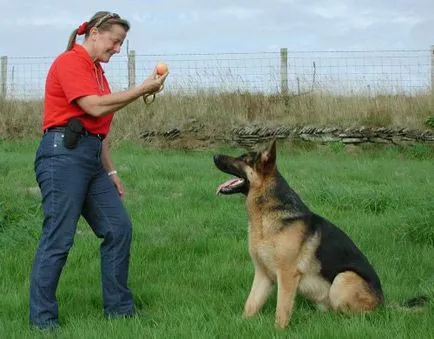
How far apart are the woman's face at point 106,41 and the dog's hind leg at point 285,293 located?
2019 mm

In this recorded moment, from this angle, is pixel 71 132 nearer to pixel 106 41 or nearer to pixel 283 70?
pixel 106 41

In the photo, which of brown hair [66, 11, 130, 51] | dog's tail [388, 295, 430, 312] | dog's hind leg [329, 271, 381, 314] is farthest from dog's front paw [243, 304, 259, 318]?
brown hair [66, 11, 130, 51]

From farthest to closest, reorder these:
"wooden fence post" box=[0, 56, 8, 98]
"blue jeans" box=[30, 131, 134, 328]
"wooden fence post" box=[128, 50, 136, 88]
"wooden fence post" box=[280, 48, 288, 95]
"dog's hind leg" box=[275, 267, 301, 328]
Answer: "wooden fence post" box=[0, 56, 8, 98] → "wooden fence post" box=[128, 50, 136, 88] → "wooden fence post" box=[280, 48, 288, 95] → "dog's hind leg" box=[275, 267, 301, 328] → "blue jeans" box=[30, 131, 134, 328]

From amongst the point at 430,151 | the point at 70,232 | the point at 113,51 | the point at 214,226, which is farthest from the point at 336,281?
the point at 430,151

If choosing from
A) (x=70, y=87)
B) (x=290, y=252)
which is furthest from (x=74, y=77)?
(x=290, y=252)

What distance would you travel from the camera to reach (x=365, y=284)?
4.70 metres

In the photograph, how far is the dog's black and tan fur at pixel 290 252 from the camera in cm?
466

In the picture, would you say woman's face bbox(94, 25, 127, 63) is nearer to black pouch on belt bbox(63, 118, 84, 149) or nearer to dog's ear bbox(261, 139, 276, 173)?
black pouch on belt bbox(63, 118, 84, 149)

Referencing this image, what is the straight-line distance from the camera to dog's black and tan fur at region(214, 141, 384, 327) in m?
4.66

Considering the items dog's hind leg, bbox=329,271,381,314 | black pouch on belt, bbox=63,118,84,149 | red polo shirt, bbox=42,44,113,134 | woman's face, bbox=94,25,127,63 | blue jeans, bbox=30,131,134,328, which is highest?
woman's face, bbox=94,25,127,63

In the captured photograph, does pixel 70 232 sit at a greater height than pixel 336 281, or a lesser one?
greater

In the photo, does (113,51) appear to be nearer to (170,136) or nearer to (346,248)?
(346,248)

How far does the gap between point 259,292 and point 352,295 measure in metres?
0.71

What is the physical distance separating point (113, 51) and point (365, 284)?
8.23 feet
